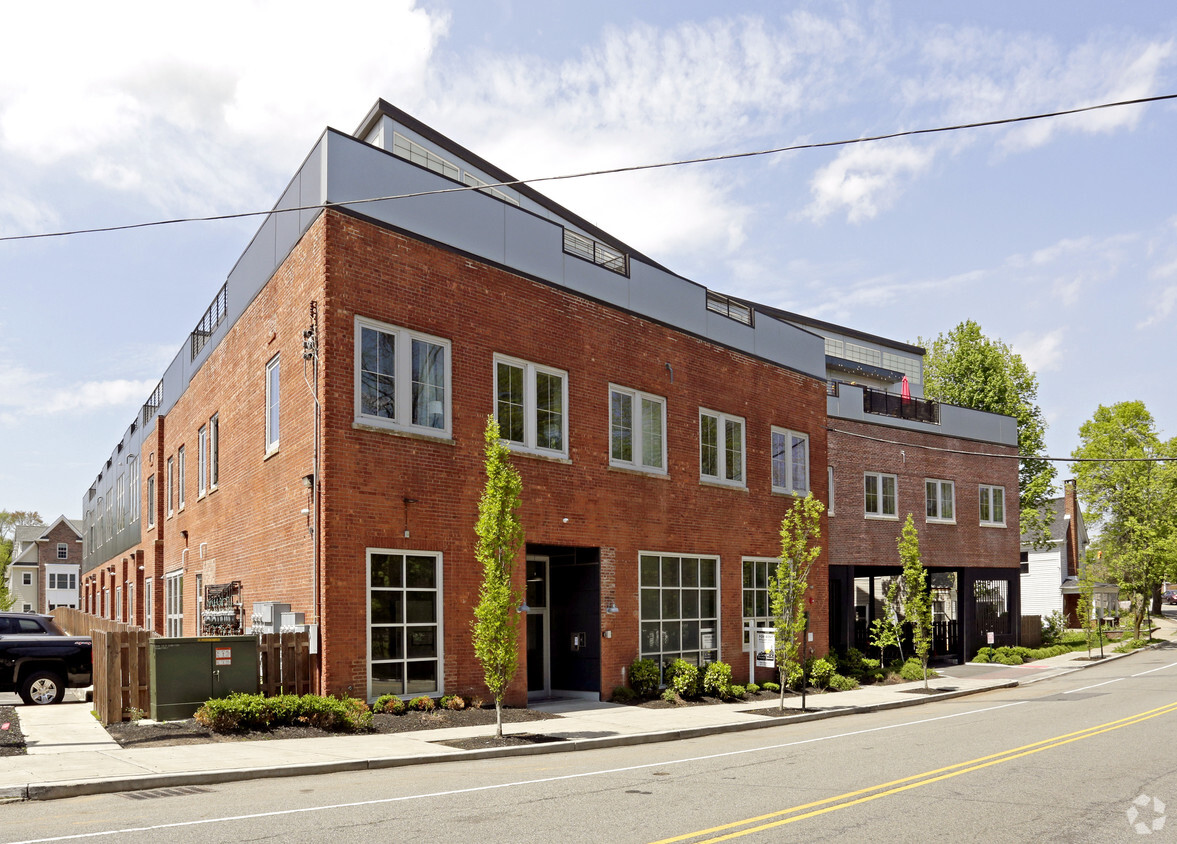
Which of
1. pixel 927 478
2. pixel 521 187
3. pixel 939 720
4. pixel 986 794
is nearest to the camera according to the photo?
pixel 986 794

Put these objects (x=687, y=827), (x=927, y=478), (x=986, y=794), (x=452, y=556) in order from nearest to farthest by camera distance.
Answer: (x=687, y=827)
(x=986, y=794)
(x=452, y=556)
(x=927, y=478)

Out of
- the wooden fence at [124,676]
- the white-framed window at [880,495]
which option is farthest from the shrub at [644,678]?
the white-framed window at [880,495]

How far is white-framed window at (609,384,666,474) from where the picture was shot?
22578 millimetres

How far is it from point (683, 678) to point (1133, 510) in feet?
125

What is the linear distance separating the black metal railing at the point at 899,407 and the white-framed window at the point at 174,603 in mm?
22676

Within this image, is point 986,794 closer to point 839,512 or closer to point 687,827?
point 687,827

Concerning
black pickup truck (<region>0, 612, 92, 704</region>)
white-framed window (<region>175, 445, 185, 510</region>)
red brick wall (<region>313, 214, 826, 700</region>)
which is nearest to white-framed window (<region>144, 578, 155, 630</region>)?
white-framed window (<region>175, 445, 185, 510</region>)

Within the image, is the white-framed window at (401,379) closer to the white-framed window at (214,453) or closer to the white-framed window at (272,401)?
the white-framed window at (272,401)

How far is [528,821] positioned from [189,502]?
2223 centimetres

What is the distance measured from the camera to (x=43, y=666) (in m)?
20.1

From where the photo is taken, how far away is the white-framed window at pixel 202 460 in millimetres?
26469

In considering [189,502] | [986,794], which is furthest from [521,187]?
[986,794]

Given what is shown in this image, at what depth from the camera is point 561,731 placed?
54.9 ft

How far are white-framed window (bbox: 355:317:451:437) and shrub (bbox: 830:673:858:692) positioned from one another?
13.7 meters
